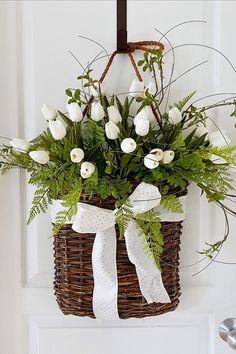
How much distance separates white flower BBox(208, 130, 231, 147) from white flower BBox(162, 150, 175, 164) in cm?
11

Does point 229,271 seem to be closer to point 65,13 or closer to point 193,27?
point 193,27

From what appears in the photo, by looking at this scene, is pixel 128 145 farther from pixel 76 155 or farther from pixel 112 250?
pixel 112 250

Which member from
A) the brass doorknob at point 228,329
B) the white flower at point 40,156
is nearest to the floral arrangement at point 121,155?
the white flower at point 40,156

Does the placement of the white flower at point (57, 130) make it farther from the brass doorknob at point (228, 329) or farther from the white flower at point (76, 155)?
the brass doorknob at point (228, 329)

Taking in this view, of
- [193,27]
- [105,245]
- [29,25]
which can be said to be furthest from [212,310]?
[29,25]

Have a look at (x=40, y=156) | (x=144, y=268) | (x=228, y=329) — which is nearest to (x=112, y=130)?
(x=40, y=156)

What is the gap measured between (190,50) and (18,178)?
45 centimetres

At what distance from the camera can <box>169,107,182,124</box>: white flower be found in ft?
2.99

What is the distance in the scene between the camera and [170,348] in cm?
108

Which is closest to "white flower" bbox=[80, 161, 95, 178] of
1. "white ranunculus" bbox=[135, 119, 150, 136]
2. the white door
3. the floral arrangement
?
the floral arrangement

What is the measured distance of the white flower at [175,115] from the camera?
0.91 meters

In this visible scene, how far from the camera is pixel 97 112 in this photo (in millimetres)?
891

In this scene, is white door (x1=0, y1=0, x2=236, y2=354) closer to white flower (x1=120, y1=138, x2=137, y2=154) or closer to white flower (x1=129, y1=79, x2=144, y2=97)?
white flower (x1=129, y1=79, x2=144, y2=97)

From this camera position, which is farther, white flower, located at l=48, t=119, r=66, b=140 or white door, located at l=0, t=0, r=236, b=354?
white door, located at l=0, t=0, r=236, b=354
